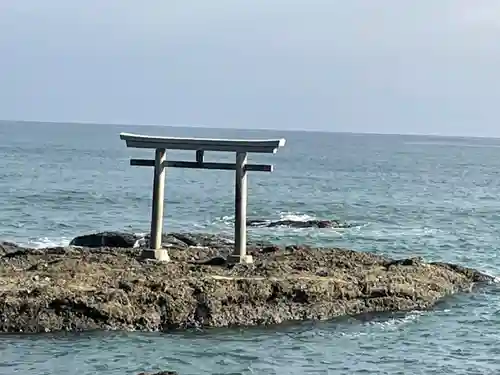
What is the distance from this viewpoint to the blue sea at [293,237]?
17.8 metres

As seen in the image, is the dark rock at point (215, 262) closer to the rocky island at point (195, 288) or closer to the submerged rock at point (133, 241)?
the rocky island at point (195, 288)

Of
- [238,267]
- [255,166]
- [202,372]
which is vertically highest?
[255,166]

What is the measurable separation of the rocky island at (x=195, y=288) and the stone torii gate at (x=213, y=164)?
0.48 meters

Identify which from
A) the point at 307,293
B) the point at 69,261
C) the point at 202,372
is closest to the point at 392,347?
the point at 307,293

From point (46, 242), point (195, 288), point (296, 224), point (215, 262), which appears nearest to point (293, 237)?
point (296, 224)

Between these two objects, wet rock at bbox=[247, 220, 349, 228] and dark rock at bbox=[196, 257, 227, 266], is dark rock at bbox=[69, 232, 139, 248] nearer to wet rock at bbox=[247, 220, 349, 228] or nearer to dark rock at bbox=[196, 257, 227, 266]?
dark rock at bbox=[196, 257, 227, 266]

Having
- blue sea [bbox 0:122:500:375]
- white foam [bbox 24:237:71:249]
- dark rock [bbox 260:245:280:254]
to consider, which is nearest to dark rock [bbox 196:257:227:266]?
dark rock [bbox 260:245:280:254]

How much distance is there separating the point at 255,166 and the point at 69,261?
476 cm

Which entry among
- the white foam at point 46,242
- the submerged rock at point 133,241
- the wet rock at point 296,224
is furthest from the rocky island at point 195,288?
the wet rock at point 296,224

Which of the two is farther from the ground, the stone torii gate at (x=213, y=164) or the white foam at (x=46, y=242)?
the stone torii gate at (x=213, y=164)

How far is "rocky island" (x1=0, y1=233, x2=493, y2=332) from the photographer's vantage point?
19.3 m

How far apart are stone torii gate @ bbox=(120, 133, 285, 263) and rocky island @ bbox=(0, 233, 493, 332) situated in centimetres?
48

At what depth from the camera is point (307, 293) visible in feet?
69.8

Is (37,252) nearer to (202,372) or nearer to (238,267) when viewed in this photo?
(238,267)
